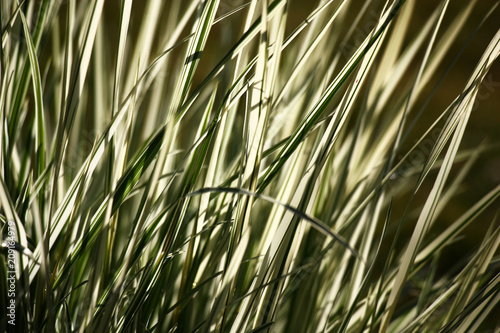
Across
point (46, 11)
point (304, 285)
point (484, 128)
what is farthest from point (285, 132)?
point (484, 128)

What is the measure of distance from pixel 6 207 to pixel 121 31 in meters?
0.19

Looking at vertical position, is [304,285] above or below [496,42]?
below

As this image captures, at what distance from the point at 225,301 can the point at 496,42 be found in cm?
35

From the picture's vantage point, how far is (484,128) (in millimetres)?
998

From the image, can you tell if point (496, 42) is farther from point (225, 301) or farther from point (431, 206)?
point (225, 301)

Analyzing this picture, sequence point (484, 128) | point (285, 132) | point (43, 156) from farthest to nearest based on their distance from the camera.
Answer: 1. point (484, 128)
2. point (285, 132)
3. point (43, 156)

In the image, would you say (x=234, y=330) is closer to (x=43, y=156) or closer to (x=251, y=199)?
(x=251, y=199)

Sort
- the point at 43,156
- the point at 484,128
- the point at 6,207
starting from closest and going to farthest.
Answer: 1. the point at 6,207
2. the point at 43,156
3. the point at 484,128

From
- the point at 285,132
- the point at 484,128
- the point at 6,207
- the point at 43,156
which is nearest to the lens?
the point at 6,207

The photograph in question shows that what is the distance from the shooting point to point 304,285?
48 cm

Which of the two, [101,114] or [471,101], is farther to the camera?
[101,114]

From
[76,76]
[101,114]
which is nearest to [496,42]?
[76,76]

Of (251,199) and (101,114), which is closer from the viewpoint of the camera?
(251,199)

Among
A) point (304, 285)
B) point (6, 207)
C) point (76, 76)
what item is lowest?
point (304, 285)
